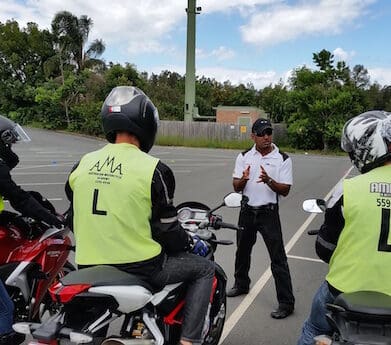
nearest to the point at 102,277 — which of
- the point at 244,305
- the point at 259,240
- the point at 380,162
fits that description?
the point at 380,162

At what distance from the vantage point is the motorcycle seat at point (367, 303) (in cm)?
225

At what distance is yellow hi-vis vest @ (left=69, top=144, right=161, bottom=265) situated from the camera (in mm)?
2658

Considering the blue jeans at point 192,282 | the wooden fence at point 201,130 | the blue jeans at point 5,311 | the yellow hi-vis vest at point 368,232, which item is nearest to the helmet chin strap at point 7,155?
the blue jeans at point 5,311

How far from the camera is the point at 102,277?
256cm

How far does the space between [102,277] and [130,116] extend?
91 cm

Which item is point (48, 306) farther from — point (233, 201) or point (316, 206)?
point (316, 206)

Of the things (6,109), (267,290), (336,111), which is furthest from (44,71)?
(267,290)

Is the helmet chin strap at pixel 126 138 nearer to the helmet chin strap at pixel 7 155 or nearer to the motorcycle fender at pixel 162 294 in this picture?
the motorcycle fender at pixel 162 294

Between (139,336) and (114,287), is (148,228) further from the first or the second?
(139,336)

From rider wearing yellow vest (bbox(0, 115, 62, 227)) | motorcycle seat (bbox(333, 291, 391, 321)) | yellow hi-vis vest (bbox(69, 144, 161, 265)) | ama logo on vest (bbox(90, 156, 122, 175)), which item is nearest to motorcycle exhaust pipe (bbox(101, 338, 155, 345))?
yellow hi-vis vest (bbox(69, 144, 161, 265))

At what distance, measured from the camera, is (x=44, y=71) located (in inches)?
2058

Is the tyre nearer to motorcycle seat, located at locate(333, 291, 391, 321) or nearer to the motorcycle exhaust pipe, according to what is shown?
the motorcycle exhaust pipe

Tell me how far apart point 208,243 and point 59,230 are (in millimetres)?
1246

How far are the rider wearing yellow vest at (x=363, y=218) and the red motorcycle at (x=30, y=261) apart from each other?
219 centimetres
